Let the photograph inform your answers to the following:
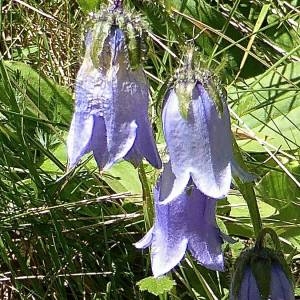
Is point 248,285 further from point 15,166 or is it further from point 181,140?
point 15,166

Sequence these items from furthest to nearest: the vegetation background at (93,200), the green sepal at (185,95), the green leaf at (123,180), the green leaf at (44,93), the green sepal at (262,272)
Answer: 1. the green leaf at (44,93)
2. the green leaf at (123,180)
3. the vegetation background at (93,200)
4. the green sepal at (262,272)
5. the green sepal at (185,95)

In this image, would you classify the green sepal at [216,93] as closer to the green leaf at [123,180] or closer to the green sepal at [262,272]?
the green sepal at [262,272]

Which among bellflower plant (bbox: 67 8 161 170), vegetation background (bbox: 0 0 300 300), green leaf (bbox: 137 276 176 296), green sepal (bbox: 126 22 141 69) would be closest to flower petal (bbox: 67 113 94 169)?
bellflower plant (bbox: 67 8 161 170)

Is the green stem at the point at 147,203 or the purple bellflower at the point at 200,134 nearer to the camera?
the purple bellflower at the point at 200,134

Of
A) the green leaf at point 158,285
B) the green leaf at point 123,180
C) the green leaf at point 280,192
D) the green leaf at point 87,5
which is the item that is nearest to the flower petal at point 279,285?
the green leaf at point 158,285

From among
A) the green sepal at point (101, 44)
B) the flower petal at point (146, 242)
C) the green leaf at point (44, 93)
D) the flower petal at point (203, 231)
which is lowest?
the flower petal at point (146, 242)

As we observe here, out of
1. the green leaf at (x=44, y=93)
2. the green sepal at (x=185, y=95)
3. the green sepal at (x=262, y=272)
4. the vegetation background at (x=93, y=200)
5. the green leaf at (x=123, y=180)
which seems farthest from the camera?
the green leaf at (x=44, y=93)
